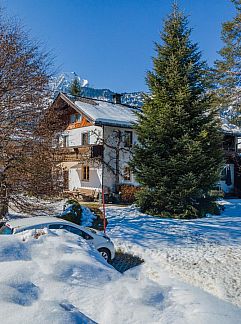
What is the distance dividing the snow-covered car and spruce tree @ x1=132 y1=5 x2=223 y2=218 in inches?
297

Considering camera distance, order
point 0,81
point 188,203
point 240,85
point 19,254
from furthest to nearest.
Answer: point 240,85
point 188,203
point 0,81
point 19,254

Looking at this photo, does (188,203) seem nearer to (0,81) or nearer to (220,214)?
(220,214)

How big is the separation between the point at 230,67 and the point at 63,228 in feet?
56.9

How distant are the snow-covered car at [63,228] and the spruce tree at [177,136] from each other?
24.8 ft

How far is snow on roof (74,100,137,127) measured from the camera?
23.4 m

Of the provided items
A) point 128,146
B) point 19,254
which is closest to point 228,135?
point 128,146

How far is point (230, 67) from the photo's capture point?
2012cm

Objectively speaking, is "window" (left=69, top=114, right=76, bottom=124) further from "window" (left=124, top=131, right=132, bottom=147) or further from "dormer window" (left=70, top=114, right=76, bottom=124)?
"window" (left=124, top=131, right=132, bottom=147)

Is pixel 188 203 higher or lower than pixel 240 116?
lower

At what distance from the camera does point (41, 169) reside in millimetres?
13766

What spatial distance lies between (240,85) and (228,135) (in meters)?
Result: 10.2

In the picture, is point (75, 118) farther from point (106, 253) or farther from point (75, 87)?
point (106, 253)

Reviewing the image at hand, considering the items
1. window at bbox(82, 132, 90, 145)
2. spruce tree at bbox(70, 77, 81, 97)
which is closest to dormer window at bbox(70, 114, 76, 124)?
window at bbox(82, 132, 90, 145)

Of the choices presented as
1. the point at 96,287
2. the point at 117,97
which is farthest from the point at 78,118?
the point at 96,287
